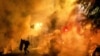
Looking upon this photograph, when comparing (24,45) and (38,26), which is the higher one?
(38,26)

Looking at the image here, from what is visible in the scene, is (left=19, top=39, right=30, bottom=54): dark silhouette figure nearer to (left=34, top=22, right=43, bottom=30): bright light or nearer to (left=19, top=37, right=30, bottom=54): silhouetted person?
(left=19, top=37, right=30, bottom=54): silhouetted person

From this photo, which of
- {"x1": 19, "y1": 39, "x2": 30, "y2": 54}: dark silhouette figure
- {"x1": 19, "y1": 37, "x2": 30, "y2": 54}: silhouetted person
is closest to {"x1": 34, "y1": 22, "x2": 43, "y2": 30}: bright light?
{"x1": 19, "y1": 37, "x2": 30, "y2": 54}: silhouetted person

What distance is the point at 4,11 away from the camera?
11.8 meters

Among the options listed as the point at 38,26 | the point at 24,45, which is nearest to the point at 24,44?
the point at 24,45

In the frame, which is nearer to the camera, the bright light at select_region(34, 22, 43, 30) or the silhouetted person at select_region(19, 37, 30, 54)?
the silhouetted person at select_region(19, 37, 30, 54)

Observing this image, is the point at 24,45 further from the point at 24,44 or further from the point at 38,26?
the point at 38,26

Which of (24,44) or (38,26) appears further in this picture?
(38,26)

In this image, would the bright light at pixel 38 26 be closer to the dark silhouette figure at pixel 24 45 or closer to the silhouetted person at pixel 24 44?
the silhouetted person at pixel 24 44

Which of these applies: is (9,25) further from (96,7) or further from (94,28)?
(96,7)

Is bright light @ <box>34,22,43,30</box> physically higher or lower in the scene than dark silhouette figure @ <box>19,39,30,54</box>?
higher

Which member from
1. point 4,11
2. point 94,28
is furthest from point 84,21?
point 4,11

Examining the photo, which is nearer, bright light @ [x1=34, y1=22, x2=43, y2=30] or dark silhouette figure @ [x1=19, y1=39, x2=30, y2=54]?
dark silhouette figure @ [x1=19, y1=39, x2=30, y2=54]

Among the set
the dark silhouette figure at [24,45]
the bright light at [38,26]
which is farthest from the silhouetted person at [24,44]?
the bright light at [38,26]

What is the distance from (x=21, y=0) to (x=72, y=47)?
3.51 m
